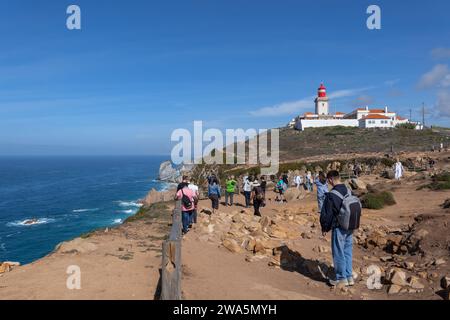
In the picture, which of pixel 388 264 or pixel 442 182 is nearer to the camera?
pixel 388 264

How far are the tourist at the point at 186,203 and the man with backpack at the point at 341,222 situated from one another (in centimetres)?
470

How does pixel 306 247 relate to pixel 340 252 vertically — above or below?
below

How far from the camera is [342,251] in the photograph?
20.3 ft

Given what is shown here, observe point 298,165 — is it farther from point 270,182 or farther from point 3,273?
point 3,273

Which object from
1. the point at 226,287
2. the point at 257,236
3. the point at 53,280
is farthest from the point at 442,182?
the point at 53,280

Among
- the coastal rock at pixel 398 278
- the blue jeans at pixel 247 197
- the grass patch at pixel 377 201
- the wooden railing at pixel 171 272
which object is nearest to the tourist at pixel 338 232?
the coastal rock at pixel 398 278

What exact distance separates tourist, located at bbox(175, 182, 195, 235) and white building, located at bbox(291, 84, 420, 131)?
7447cm

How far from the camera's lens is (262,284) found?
6.31m

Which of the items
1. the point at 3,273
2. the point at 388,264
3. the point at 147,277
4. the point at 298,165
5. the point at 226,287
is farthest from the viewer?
the point at 298,165

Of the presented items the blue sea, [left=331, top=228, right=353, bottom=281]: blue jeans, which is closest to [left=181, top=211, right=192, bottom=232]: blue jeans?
[left=331, top=228, right=353, bottom=281]: blue jeans

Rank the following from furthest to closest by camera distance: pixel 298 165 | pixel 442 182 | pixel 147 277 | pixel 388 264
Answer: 1. pixel 298 165
2. pixel 442 182
3. pixel 388 264
4. pixel 147 277

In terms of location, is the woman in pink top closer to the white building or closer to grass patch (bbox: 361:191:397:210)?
grass patch (bbox: 361:191:397:210)

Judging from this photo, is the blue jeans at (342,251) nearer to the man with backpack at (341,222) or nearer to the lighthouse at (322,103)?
the man with backpack at (341,222)

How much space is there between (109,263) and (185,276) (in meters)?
1.80
